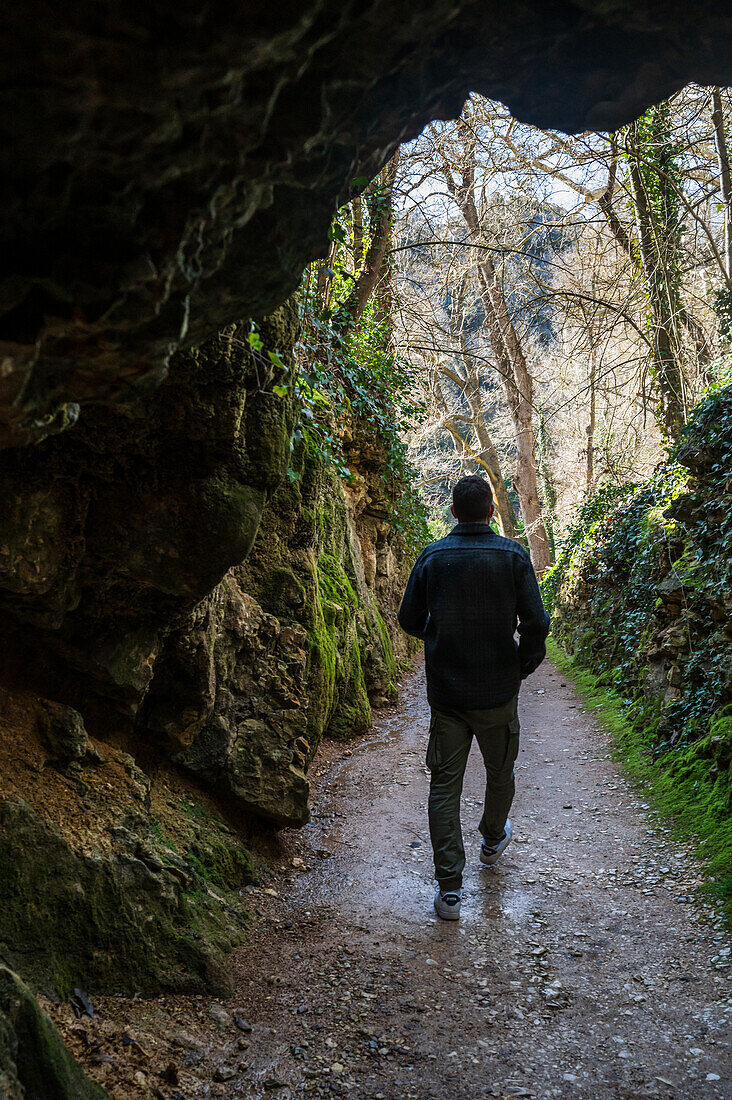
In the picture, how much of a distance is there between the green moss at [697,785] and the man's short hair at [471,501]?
8.10ft

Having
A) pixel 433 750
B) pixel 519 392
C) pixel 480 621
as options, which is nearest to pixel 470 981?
pixel 433 750

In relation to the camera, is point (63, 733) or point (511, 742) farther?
point (511, 742)

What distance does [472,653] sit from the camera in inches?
176

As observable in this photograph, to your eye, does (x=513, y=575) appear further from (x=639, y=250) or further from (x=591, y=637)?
(x=639, y=250)

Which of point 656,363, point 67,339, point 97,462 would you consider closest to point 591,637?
point 656,363

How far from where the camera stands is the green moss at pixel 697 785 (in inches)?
173

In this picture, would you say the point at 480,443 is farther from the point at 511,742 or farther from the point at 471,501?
the point at 511,742

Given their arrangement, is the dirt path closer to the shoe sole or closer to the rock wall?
the shoe sole

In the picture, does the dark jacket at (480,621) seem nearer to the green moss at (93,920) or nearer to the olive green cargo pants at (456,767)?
the olive green cargo pants at (456,767)

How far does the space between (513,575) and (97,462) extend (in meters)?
2.59

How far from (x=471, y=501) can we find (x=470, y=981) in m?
2.71

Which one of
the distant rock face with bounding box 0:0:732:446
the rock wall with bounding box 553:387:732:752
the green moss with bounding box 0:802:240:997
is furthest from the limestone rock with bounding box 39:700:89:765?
the rock wall with bounding box 553:387:732:752

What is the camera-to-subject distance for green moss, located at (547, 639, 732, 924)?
14.4 feet

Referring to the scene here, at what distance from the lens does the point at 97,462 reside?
3.30 metres
